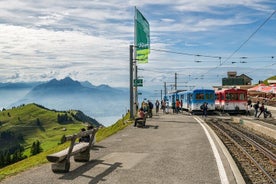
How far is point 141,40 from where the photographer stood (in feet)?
116

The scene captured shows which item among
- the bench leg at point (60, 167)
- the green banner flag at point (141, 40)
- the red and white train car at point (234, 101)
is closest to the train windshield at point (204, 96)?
the red and white train car at point (234, 101)

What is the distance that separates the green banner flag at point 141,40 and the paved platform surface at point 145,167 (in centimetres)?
1820

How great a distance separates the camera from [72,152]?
1166 cm

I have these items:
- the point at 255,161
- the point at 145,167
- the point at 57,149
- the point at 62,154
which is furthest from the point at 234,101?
the point at 62,154

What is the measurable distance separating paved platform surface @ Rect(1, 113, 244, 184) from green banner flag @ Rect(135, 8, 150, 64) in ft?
59.7

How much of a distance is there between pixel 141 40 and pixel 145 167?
2463 cm

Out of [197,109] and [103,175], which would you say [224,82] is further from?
[103,175]

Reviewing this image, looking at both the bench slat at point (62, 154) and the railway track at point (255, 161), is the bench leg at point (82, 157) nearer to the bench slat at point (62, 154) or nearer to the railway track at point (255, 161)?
the bench slat at point (62, 154)

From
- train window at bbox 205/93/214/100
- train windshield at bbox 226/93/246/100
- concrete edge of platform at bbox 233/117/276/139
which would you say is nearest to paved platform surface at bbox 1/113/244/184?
concrete edge of platform at bbox 233/117/276/139

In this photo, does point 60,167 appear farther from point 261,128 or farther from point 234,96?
point 234,96

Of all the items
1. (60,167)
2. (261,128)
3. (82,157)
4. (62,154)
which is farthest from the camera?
(261,128)

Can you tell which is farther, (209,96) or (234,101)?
(209,96)

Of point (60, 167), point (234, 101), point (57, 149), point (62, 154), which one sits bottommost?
point (57, 149)

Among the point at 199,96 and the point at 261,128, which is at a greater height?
the point at 199,96
